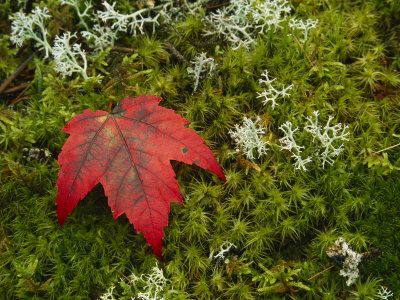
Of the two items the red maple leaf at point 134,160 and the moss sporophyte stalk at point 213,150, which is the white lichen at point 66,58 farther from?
the red maple leaf at point 134,160

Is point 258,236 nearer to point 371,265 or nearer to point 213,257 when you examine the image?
point 213,257

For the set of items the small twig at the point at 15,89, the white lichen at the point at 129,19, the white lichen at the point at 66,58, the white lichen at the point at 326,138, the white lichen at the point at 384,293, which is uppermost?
the white lichen at the point at 129,19

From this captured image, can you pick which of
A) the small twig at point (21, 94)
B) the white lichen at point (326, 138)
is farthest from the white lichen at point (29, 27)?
the white lichen at point (326, 138)

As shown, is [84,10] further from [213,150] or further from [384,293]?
[384,293]

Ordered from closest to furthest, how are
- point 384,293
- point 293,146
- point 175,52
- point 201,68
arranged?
point 384,293 → point 293,146 → point 201,68 → point 175,52

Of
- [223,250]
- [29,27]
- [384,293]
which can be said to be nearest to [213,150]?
[223,250]

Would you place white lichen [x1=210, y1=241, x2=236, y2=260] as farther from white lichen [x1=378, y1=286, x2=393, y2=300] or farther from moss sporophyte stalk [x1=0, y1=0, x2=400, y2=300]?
white lichen [x1=378, y1=286, x2=393, y2=300]

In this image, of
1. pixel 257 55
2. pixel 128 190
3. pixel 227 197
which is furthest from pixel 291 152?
pixel 128 190
